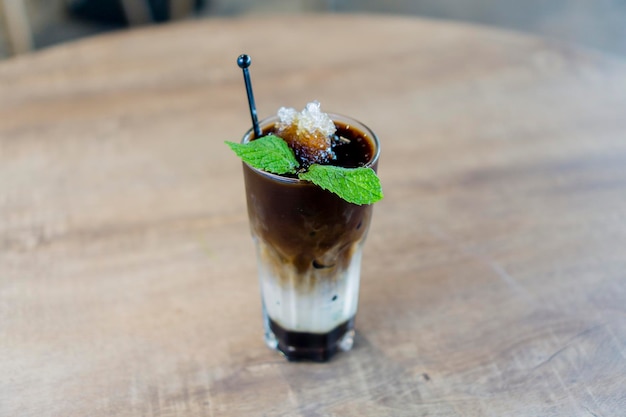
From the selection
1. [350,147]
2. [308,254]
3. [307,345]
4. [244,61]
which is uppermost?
[244,61]

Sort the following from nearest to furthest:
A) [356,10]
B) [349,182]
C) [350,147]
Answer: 1. [349,182]
2. [350,147]
3. [356,10]

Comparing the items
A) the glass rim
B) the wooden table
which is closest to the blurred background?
the wooden table

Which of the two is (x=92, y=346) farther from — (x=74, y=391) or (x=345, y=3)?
(x=345, y=3)

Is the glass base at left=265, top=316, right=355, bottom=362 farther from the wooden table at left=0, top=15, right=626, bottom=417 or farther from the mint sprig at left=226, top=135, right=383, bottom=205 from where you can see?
the mint sprig at left=226, top=135, right=383, bottom=205

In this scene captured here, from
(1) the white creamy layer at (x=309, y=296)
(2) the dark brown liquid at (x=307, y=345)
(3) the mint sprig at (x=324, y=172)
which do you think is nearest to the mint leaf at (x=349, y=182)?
(3) the mint sprig at (x=324, y=172)

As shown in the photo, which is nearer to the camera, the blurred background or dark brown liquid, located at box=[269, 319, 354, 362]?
dark brown liquid, located at box=[269, 319, 354, 362]

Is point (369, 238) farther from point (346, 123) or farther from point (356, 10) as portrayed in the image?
point (356, 10)

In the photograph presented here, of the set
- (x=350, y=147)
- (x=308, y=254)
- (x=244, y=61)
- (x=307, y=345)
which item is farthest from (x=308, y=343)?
(x=244, y=61)

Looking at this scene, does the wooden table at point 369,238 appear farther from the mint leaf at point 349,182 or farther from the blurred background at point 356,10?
the blurred background at point 356,10
